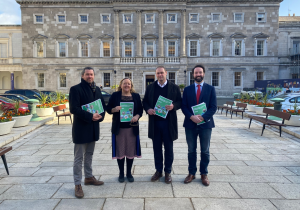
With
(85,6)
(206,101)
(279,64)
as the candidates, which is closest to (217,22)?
(279,64)

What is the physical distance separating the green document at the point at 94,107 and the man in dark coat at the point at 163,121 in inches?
36.1

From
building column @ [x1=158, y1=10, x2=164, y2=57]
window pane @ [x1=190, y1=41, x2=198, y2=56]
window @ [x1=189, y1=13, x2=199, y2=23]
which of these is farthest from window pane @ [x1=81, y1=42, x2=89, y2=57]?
window @ [x1=189, y1=13, x2=199, y2=23]

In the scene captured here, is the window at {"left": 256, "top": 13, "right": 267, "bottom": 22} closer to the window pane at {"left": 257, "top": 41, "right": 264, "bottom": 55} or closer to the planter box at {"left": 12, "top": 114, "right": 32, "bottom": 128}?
the window pane at {"left": 257, "top": 41, "right": 264, "bottom": 55}

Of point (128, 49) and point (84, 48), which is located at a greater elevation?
point (84, 48)

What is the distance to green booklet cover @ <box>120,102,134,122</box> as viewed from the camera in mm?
4188

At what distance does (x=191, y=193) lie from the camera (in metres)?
3.86

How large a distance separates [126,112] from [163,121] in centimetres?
78

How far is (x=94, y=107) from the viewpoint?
4.04m

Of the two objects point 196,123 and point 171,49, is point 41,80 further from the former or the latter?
point 196,123

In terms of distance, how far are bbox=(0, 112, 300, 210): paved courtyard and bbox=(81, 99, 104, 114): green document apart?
4.93ft

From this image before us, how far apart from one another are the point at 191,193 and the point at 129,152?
4.65 feet

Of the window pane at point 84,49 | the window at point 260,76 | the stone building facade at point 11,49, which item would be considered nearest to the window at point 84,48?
the window pane at point 84,49

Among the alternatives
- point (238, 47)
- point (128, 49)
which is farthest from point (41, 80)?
point (238, 47)

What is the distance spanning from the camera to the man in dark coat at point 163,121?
14.1ft
